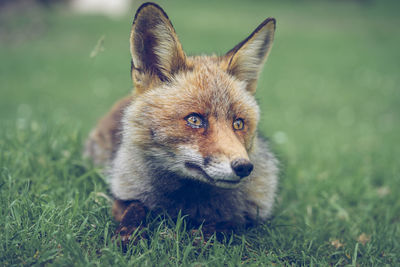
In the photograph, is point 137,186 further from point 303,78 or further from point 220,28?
point 220,28

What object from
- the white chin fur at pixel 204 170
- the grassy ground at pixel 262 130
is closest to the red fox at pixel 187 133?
the white chin fur at pixel 204 170

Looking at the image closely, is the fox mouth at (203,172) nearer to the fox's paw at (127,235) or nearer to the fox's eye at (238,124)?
the fox's eye at (238,124)

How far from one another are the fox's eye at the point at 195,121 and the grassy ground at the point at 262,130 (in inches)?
33.0

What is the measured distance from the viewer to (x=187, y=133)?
8.10ft

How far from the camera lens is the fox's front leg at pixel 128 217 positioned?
2625 mm

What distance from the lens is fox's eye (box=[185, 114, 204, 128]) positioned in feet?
8.21

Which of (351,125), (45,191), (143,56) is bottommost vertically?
(351,125)

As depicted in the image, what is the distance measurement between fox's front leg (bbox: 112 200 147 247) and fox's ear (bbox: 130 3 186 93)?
38.7 inches

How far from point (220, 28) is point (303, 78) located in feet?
32.5

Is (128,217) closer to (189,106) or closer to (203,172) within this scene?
(203,172)

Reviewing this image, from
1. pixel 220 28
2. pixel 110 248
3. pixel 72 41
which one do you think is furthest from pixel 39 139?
pixel 220 28

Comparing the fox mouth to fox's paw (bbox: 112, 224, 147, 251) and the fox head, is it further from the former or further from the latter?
fox's paw (bbox: 112, 224, 147, 251)

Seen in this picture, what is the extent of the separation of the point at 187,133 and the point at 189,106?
217 mm

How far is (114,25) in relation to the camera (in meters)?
19.0
